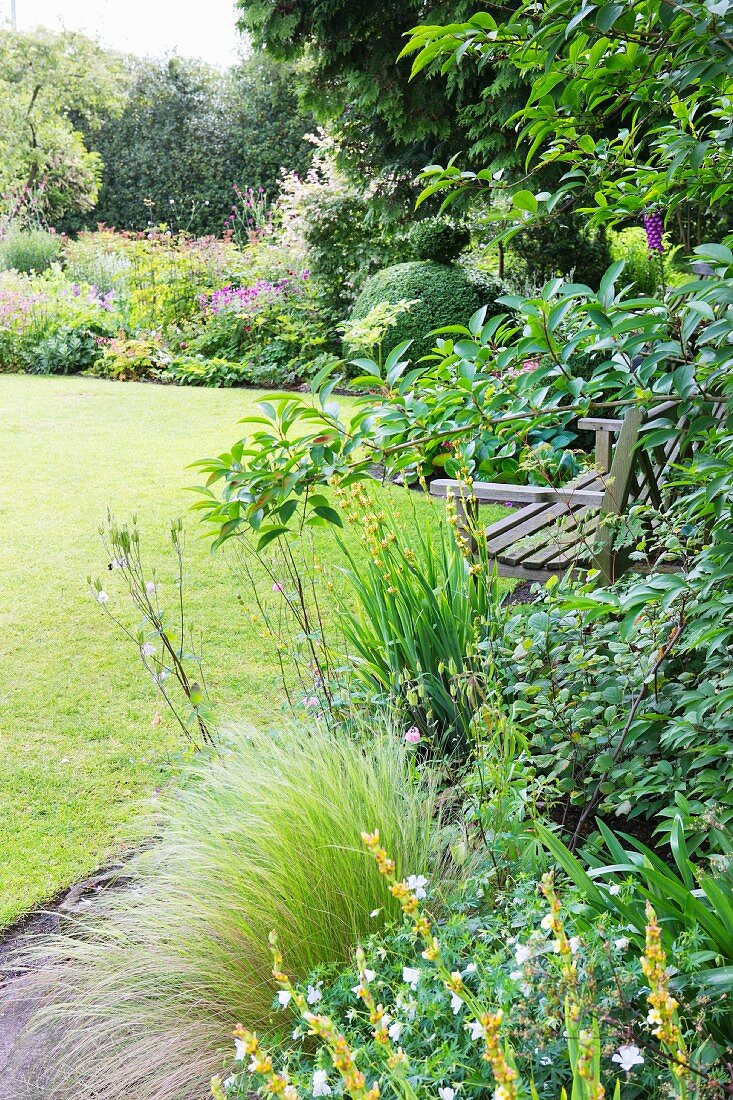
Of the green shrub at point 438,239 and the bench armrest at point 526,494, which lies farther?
the green shrub at point 438,239

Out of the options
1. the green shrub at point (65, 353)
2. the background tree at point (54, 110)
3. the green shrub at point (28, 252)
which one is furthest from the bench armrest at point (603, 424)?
the background tree at point (54, 110)

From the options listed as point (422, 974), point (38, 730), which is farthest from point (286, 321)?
point (422, 974)

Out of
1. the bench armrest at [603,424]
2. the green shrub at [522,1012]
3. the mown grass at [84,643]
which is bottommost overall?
the mown grass at [84,643]

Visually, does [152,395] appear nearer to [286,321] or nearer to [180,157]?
[286,321]

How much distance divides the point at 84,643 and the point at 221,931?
9.72ft

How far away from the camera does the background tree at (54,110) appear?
65.4 feet

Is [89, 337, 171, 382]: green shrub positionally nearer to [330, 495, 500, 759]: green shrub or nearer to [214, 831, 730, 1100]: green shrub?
[330, 495, 500, 759]: green shrub

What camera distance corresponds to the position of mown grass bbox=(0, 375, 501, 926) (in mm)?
3203

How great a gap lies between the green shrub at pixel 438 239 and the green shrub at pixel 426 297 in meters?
0.21

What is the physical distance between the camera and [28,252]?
14828mm

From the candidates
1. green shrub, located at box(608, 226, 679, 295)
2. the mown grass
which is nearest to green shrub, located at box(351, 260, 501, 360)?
the mown grass

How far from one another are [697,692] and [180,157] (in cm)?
2122

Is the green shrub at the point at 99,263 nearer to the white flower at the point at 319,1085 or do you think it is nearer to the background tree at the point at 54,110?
the background tree at the point at 54,110

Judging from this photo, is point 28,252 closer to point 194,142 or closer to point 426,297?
point 194,142
